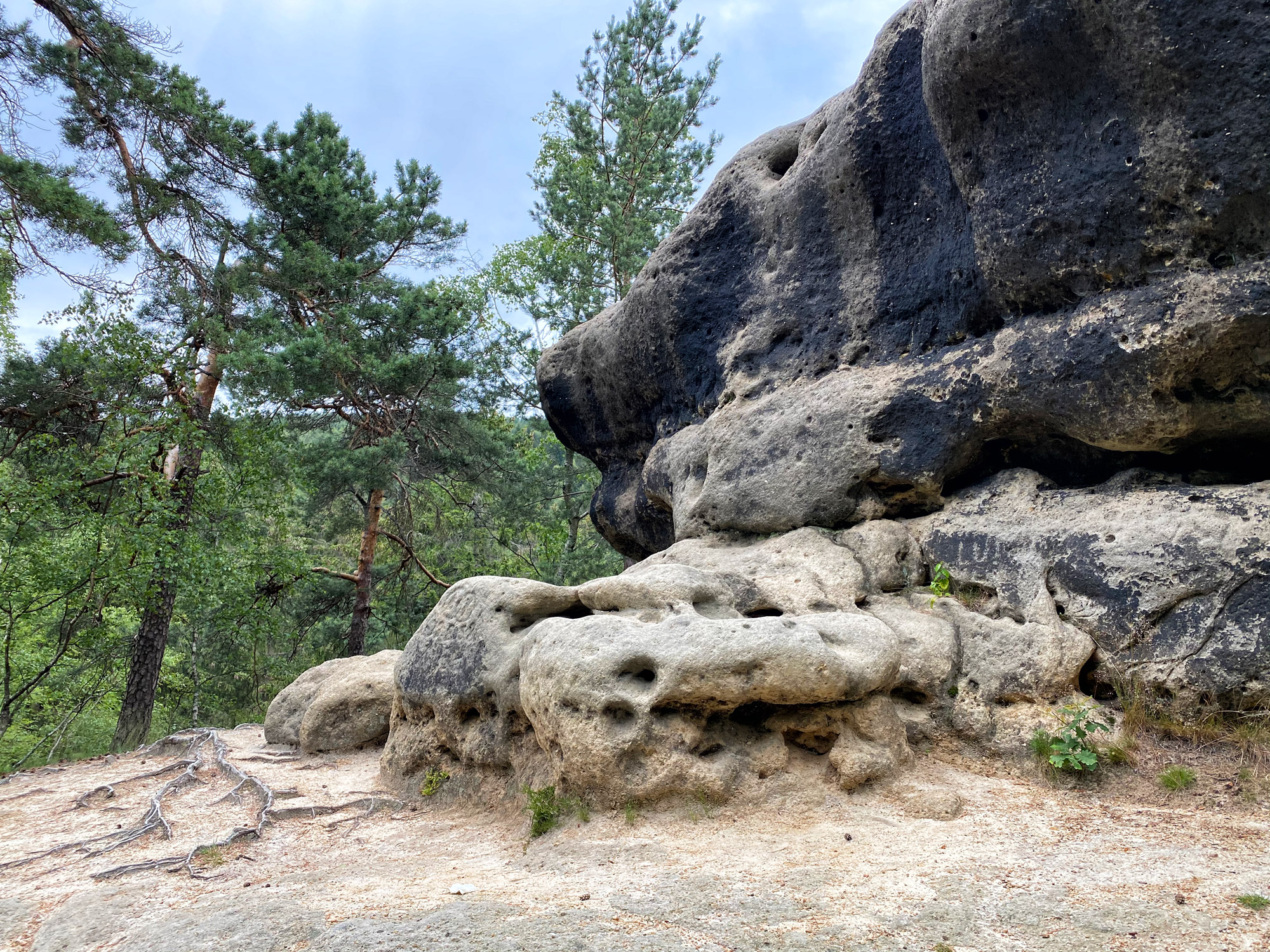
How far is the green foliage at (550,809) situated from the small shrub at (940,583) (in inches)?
123

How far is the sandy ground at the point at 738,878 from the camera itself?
3.10 m

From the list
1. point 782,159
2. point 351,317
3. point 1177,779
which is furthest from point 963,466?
point 351,317

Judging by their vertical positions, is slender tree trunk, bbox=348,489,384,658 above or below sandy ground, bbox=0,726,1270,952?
above

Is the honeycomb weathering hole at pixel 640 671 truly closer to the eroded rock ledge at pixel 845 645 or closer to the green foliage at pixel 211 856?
the eroded rock ledge at pixel 845 645

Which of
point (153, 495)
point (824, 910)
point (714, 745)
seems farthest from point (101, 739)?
point (824, 910)

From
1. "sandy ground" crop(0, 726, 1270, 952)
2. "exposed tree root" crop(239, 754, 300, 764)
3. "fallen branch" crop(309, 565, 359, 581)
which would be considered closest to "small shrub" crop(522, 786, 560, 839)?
"sandy ground" crop(0, 726, 1270, 952)

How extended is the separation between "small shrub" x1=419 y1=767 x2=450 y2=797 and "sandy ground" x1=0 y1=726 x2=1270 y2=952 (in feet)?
1.10

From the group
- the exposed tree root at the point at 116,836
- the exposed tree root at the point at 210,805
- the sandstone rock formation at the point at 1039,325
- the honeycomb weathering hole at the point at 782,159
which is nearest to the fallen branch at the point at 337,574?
the exposed tree root at the point at 210,805

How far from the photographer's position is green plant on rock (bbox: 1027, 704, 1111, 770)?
15.6ft

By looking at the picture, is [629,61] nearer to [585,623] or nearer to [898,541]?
[898,541]

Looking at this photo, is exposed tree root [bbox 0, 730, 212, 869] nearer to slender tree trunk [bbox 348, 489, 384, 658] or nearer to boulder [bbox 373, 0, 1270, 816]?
boulder [bbox 373, 0, 1270, 816]

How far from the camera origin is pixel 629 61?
20969mm

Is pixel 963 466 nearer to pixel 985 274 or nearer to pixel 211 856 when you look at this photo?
pixel 985 274

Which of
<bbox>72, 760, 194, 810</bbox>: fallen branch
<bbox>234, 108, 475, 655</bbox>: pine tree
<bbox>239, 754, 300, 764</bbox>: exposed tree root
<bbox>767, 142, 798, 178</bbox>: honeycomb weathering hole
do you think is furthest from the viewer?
<bbox>234, 108, 475, 655</bbox>: pine tree
